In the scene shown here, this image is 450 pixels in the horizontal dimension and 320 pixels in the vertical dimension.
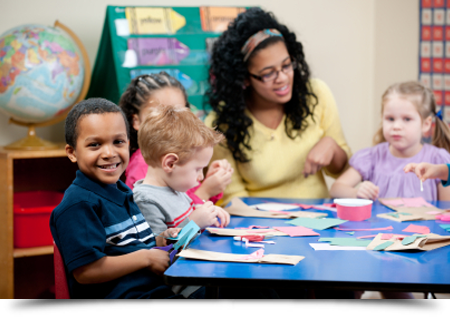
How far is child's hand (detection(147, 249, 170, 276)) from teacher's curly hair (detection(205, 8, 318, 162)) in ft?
2.99

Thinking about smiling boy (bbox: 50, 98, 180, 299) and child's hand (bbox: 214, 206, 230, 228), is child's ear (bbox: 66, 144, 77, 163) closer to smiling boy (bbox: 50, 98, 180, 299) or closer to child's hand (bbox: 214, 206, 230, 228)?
smiling boy (bbox: 50, 98, 180, 299)

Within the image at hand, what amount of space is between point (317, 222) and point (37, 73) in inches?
47.6

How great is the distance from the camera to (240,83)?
1858mm

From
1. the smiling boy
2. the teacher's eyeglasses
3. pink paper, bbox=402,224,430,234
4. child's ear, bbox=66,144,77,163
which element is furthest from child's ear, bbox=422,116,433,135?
child's ear, bbox=66,144,77,163

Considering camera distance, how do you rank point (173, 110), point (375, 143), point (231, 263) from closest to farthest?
point (231, 263) → point (173, 110) → point (375, 143)

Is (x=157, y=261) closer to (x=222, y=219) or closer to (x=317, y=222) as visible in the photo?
(x=222, y=219)

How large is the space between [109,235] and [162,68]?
3.90 ft

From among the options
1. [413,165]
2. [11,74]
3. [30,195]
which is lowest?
[30,195]

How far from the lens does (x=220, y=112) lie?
1.89 m

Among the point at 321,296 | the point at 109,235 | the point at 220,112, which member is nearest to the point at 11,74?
the point at 220,112

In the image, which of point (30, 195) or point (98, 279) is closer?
point (98, 279)

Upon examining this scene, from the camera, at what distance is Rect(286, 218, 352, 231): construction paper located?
1152mm

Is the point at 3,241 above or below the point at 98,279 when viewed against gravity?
below

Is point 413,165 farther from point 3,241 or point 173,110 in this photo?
point 3,241
